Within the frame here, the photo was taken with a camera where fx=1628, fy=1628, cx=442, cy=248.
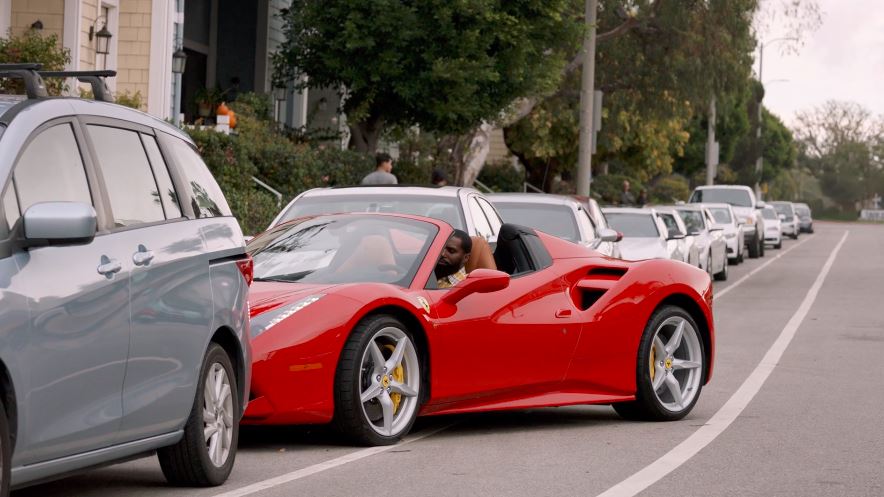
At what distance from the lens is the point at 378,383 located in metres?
8.79

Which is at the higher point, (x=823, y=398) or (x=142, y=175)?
(x=142, y=175)

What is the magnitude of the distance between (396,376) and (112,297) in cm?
294

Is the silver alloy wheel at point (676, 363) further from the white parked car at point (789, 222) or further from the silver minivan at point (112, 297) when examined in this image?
the white parked car at point (789, 222)

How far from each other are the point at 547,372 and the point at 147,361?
3698 millimetres

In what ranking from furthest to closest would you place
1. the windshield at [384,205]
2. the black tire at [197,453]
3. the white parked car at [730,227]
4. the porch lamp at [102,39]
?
the white parked car at [730,227], the porch lamp at [102,39], the windshield at [384,205], the black tire at [197,453]

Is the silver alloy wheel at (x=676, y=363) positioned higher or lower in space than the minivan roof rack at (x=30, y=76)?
lower

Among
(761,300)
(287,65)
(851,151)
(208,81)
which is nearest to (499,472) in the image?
(761,300)

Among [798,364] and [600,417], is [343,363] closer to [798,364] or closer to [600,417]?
[600,417]

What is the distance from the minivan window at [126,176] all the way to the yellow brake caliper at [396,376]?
219 centimetres

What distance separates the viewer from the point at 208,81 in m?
39.2

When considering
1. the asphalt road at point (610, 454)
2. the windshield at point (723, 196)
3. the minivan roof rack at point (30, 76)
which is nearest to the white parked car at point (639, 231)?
the asphalt road at point (610, 454)

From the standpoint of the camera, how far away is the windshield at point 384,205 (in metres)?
13.4

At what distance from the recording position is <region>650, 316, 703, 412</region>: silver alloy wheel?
34.1 feet

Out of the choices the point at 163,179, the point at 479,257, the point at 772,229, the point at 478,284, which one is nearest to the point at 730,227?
the point at 772,229
